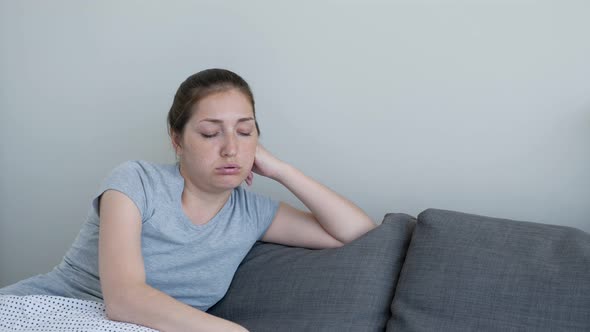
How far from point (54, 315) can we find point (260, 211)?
1.98ft

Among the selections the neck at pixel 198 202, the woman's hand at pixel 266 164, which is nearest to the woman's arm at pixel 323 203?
the woman's hand at pixel 266 164

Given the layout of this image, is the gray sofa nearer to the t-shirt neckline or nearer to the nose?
the t-shirt neckline

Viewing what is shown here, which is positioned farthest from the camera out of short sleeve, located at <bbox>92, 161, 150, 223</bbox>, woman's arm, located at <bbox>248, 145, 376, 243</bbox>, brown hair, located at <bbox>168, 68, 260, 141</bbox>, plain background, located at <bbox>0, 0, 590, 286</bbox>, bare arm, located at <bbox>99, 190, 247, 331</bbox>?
plain background, located at <bbox>0, 0, 590, 286</bbox>

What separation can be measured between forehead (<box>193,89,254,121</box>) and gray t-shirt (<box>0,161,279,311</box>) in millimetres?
193

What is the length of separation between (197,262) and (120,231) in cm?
28

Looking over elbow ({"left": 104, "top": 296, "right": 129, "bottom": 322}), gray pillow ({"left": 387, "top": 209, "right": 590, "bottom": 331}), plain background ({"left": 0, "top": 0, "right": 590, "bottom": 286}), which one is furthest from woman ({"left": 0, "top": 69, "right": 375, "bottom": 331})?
plain background ({"left": 0, "top": 0, "right": 590, "bottom": 286})

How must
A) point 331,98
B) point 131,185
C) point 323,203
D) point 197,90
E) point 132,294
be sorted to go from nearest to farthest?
1. point 132,294
2. point 131,185
3. point 197,90
4. point 323,203
5. point 331,98

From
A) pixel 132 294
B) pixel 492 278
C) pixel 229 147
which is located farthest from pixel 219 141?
pixel 492 278

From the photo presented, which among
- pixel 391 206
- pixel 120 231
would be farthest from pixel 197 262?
pixel 391 206

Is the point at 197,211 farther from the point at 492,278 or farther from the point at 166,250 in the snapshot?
the point at 492,278

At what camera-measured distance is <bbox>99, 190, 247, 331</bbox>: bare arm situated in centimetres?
173

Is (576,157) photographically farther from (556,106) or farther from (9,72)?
(9,72)

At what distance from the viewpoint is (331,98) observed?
8.01 ft

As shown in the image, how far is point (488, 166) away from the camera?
2.28 metres
